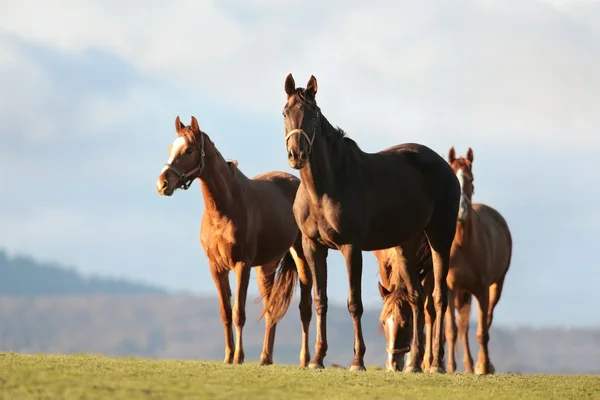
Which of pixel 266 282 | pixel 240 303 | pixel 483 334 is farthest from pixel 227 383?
pixel 483 334

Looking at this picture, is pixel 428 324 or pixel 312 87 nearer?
pixel 312 87

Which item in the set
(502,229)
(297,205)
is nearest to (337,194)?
(297,205)

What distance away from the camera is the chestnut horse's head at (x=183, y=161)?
14.9 metres

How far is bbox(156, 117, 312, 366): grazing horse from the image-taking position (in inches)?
595

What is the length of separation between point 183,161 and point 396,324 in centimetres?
382

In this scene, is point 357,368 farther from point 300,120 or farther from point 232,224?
point 232,224

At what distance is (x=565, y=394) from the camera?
12.4 m

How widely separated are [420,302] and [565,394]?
2718 millimetres

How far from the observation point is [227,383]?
10.9 meters

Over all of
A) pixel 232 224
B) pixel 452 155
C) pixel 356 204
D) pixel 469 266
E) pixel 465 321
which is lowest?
pixel 465 321

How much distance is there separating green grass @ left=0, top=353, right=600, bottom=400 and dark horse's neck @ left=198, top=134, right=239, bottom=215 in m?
2.93

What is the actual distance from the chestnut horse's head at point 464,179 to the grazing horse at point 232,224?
303 centimetres

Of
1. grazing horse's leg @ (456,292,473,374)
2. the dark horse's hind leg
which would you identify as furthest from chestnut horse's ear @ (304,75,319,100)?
grazing horse's leg @ (456,292,473,374)

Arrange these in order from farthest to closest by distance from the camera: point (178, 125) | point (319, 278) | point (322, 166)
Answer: point (178, 125)
point (319, 278)
point (322, 166)
